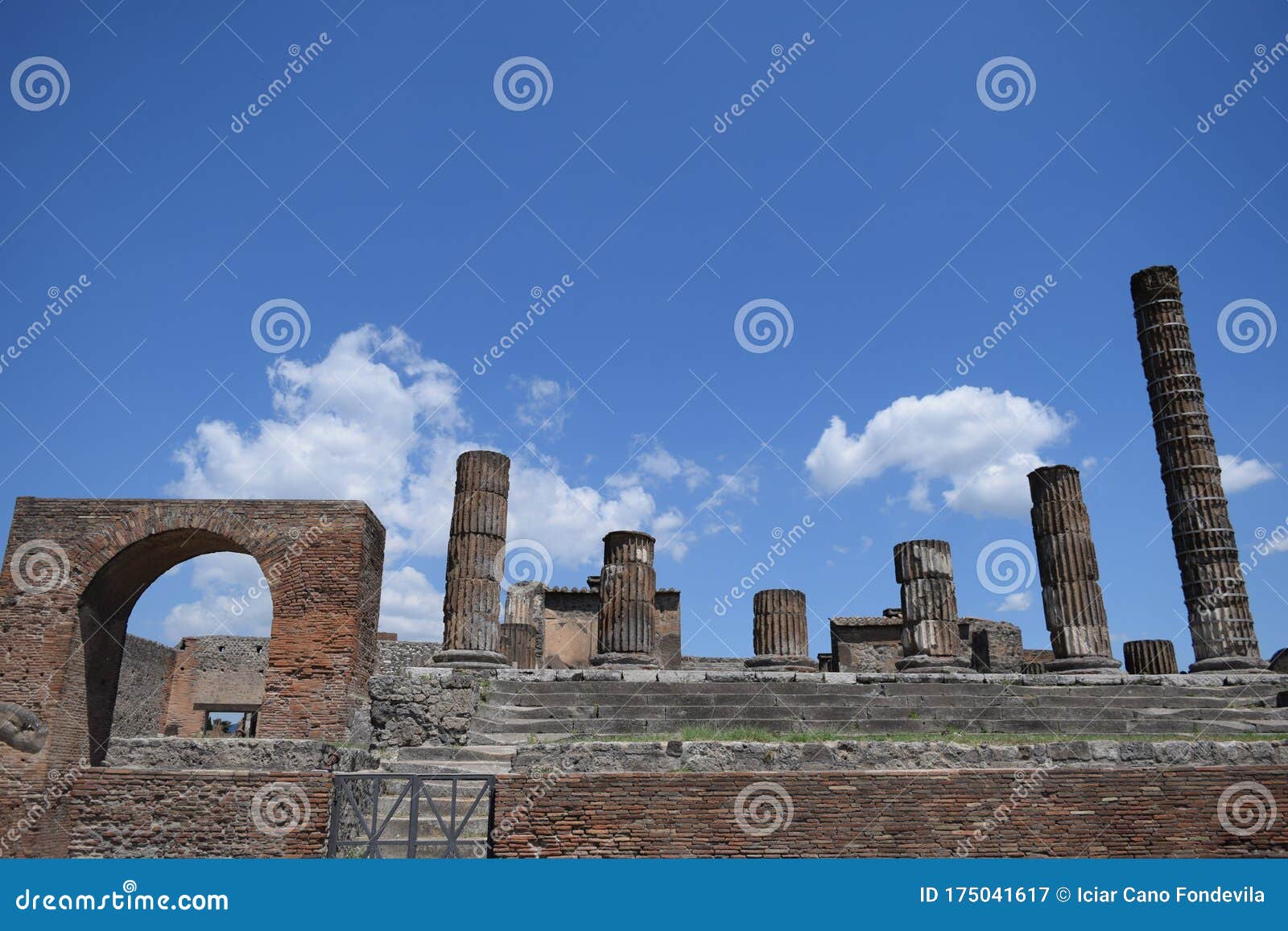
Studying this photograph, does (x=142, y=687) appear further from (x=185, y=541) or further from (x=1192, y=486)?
(x=1192, y=486)

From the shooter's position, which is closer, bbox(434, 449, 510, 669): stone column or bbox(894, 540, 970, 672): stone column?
bbox(434, 449, 510, 669): stone column

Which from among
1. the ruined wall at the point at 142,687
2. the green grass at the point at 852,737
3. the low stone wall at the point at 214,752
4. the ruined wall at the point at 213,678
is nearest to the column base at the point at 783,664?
the green grass at the point at 852,737

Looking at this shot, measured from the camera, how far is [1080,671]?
13727 mm

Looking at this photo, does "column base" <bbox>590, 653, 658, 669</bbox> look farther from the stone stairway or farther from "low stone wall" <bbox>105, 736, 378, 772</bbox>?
"low stone wall" <bbox>105, 736, 378, 772</bbox>

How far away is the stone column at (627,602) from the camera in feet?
44.1

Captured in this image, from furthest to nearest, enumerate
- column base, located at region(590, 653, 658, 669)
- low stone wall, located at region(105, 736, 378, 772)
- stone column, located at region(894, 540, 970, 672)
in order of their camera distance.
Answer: stone column, located at region(894, 540, 970, 672)
column base, located at region(590, 653, 658, 669)
low stone wall, located at region(105, 736, 378, 772)

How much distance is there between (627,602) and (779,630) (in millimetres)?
2759

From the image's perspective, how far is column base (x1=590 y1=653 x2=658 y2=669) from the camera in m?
13.2

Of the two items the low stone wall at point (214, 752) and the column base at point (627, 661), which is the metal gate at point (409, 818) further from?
the column base at point (627, 661)

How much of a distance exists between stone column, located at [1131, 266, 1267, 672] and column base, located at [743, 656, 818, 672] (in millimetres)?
6826

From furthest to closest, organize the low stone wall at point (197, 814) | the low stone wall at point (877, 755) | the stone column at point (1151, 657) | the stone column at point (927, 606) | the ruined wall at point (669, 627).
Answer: the ruined wall at point (669, 627), the stone column at point (1151, 657), the stone column at point (927, 606), the low stone wall at point (877, 755), the low stone wall at point (197, 814)

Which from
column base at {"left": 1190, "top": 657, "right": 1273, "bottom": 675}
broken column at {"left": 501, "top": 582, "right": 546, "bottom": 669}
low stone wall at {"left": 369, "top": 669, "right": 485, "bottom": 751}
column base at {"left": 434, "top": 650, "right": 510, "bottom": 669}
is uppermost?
broken column at {"left": 501, "top": 582, "right": 546, "bottom": 669}

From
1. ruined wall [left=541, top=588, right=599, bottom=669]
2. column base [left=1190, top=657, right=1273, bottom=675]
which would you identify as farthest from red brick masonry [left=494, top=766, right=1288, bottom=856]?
ruined wall [left=541, top=588, right=599, bottom=669]

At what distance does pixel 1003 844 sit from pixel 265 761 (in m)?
7.98
